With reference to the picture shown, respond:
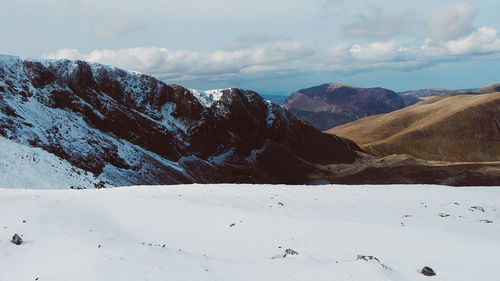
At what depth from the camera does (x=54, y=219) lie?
1343 cm

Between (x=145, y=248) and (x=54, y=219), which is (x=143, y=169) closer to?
(x=54, y=219)

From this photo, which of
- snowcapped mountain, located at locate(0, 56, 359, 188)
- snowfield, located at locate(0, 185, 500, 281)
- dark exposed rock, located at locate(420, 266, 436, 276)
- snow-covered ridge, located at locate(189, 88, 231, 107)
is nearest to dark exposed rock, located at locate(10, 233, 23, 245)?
snowfield, located at locate(0, 185, 500, 281)

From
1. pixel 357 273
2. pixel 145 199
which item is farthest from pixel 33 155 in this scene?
pixel 357 273

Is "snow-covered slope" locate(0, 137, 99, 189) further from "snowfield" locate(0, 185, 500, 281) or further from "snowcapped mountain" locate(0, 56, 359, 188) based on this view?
"snowfield" locate(0, 185, 500, 281)

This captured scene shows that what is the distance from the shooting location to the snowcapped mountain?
4947cm

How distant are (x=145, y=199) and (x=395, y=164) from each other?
10082cm

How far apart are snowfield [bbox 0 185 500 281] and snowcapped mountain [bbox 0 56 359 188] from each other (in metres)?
15.5

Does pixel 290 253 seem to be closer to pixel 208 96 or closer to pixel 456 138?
pixel 208 96

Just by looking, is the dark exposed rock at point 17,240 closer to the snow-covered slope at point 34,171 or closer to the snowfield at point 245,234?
the snowfield at point 245,234

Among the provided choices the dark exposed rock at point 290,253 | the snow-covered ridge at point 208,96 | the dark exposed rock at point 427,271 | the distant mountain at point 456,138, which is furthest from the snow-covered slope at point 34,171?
the distant mountain at point 456,138

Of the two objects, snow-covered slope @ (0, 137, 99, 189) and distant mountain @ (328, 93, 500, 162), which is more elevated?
snow-covered slope @ (0, 137, 99, 189)

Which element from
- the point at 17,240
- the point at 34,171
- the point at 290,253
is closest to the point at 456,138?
the point at 290,253

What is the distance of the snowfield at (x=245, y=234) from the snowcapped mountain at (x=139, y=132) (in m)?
15.5

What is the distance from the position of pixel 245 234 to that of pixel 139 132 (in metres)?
69.8
